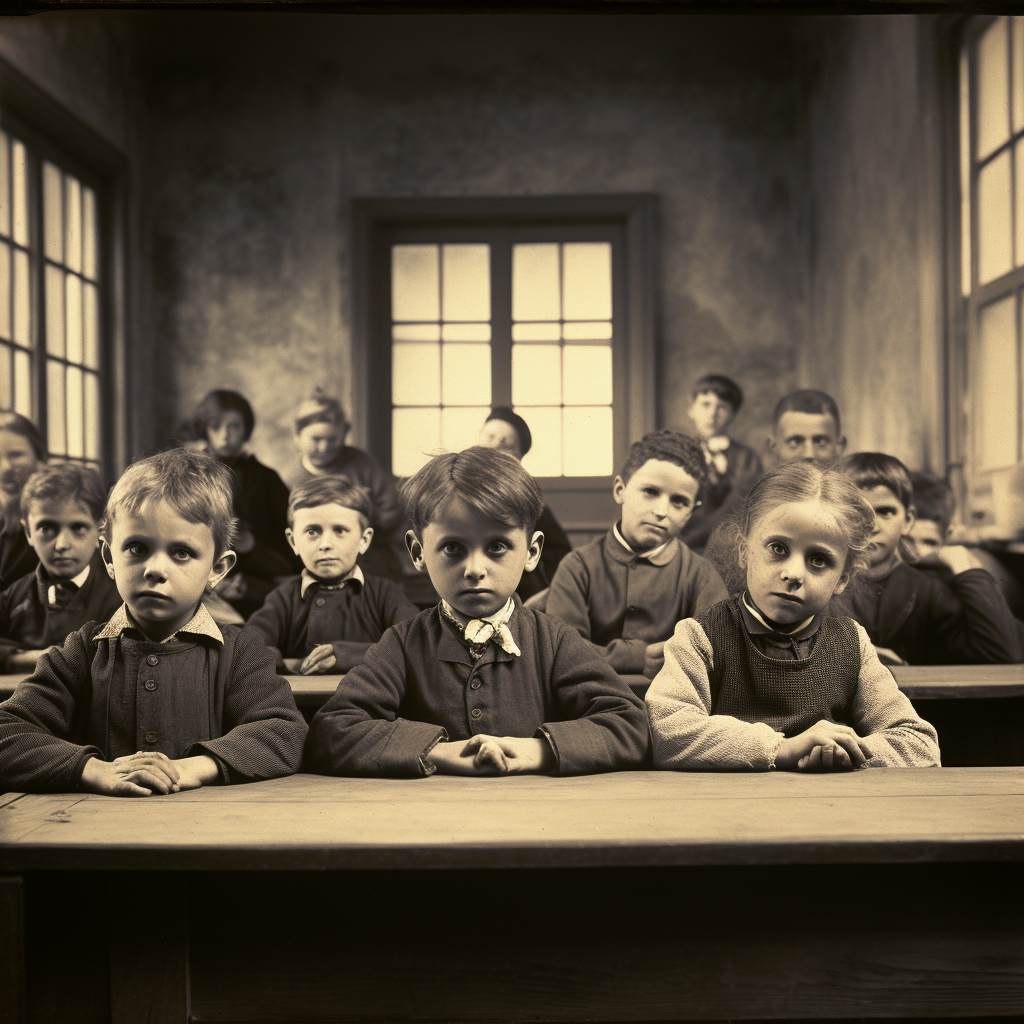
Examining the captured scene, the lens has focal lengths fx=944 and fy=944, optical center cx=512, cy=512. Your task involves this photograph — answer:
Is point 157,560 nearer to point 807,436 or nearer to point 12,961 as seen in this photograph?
point 12,961

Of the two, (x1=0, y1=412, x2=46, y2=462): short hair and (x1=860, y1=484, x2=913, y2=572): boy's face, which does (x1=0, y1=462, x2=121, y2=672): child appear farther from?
(x1=860, y1=484, x2=913, y2=572): boy's face

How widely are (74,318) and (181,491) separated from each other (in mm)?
2001

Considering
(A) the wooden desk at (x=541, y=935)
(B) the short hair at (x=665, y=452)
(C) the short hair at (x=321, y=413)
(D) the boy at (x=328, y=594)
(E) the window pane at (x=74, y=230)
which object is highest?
(E) the window pane at (x=74, y=230)

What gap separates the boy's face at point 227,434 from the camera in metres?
4.11

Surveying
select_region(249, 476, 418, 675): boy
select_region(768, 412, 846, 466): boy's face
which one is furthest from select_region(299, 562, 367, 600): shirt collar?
select_region(768, 412, 846, 466): boy's face

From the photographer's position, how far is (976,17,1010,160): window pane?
225 cm

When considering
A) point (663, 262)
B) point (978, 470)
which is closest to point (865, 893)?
point (978, 470)

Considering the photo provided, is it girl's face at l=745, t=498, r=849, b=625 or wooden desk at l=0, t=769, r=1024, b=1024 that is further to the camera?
girl's face at l=745, t=498, r=849, b=625

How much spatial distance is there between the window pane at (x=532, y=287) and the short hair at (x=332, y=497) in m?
0.66

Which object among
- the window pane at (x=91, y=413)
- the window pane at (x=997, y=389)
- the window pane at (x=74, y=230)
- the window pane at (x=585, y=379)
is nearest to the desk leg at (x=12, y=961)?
the window pane at (x=585, y=379)

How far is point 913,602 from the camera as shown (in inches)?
90.4

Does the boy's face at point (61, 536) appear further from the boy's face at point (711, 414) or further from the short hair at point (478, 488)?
the boy's face at point (711, 414)

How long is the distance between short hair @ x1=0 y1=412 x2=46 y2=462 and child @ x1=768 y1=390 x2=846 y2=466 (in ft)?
7.14

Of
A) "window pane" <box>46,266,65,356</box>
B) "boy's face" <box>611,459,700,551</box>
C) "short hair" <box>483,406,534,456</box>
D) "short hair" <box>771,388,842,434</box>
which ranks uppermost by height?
"window pane" <box>46,266,65,356</box>
